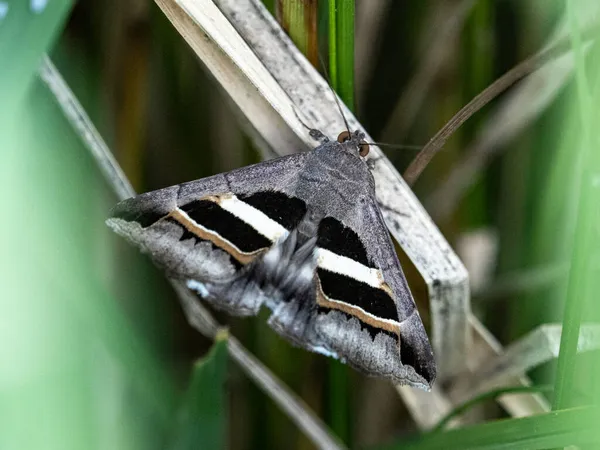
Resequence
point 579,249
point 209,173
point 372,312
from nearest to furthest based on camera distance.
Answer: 1. point 579,249
2. point 372,312
3. point 209,173

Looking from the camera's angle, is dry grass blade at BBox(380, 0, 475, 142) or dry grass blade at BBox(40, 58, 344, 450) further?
dry grass blade at BBox(380, 0, 475, 142)

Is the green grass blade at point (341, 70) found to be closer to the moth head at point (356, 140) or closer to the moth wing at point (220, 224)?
the moth head at point (356, 140)

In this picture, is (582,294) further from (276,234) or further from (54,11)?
(54,11)

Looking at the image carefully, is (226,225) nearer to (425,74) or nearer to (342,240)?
(342,240)

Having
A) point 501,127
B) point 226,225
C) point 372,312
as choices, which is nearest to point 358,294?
point 372,312

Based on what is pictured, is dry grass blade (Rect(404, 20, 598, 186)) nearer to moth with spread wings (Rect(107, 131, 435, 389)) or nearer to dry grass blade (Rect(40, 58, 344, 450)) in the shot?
moth with spread wings (Rect(107, 131, 435, 389))

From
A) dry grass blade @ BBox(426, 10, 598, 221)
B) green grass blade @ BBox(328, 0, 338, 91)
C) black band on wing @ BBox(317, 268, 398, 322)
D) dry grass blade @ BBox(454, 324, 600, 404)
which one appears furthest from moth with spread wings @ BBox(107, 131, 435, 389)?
dry grass blade @ BBox(426, 10, 598, 221)

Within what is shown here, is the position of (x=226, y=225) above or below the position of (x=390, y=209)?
above
